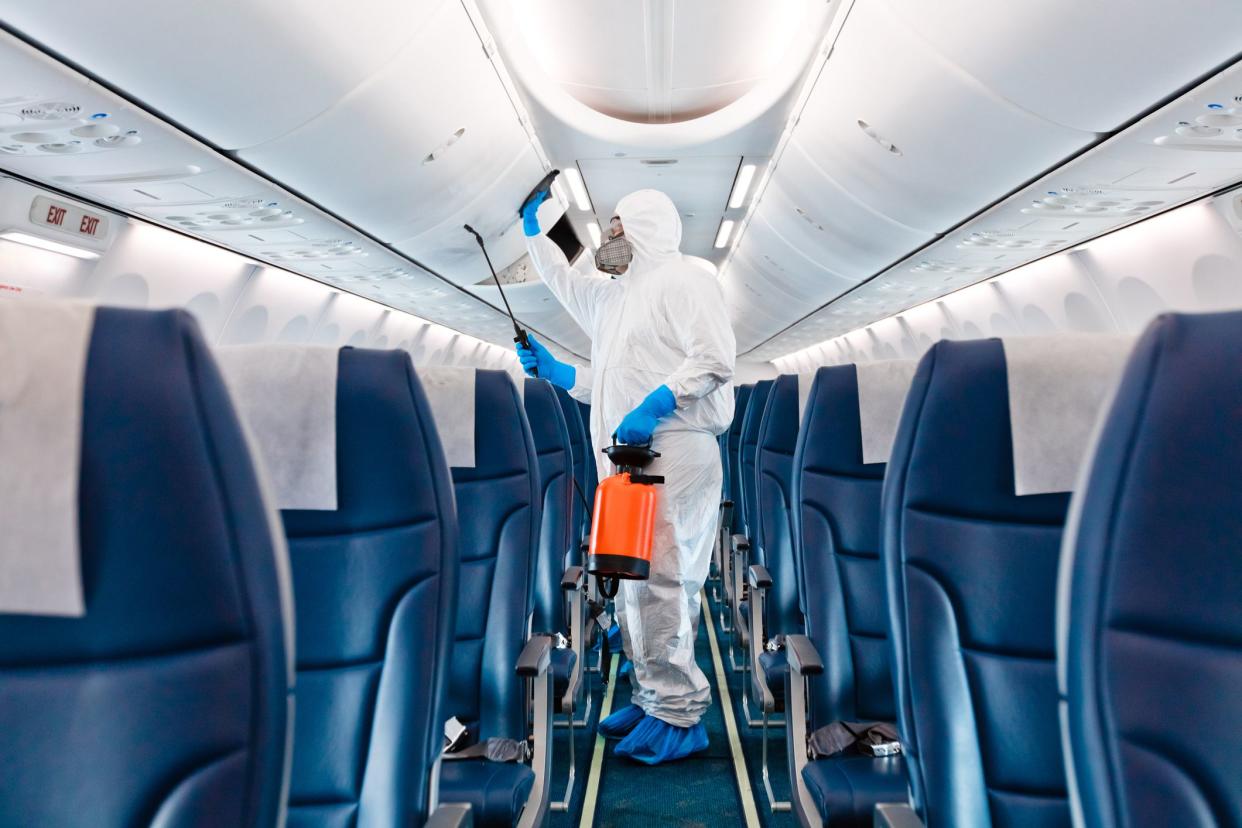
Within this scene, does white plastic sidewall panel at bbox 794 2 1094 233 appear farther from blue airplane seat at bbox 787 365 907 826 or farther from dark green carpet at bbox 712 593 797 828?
dark green carpet at bbox 712 593 797 828

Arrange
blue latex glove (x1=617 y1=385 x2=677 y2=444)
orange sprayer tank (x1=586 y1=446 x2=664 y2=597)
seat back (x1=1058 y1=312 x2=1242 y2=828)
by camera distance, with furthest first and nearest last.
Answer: blue latex glove (x1=617 y1=385 x2=677 y2=444)
orange sprayer tank (x1=586 y1=446 x2=664 y2=597)
seat back (x1=1058 y1=312 x2=1242 y2=828)

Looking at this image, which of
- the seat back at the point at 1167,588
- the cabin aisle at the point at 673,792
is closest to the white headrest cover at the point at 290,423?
the seat back at the point at 1167,588

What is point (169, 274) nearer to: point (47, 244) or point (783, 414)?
point (47, 244)

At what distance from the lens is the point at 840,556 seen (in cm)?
224

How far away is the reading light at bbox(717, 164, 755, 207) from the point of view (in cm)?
623

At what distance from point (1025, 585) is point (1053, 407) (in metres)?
0.33

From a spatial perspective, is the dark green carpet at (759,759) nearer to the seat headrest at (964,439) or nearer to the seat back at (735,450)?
the seat back at (735,450)

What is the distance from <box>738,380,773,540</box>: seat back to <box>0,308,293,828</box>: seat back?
131 inches

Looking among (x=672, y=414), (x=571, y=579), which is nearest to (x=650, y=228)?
(x=672, y=414)

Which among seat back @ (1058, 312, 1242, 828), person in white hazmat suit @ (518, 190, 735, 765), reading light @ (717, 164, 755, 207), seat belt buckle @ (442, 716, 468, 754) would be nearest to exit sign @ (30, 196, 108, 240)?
person in white hazmat suit @ (518, 190, 735, 765)

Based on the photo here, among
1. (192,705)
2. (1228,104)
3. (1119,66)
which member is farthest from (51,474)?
(1228,104)

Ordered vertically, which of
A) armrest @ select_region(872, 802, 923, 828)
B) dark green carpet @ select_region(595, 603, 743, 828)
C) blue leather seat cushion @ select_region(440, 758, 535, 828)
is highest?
armrest @ select_region(872, 802, 923, 828)

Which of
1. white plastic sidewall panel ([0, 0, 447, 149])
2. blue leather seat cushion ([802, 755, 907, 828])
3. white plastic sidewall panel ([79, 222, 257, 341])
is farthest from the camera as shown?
white plastic sidewall panel ([79, 222, 257, 341])

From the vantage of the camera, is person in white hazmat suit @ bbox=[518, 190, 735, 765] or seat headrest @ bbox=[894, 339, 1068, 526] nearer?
seat headrest @ bbox=[894, 339, 1068, 526]
